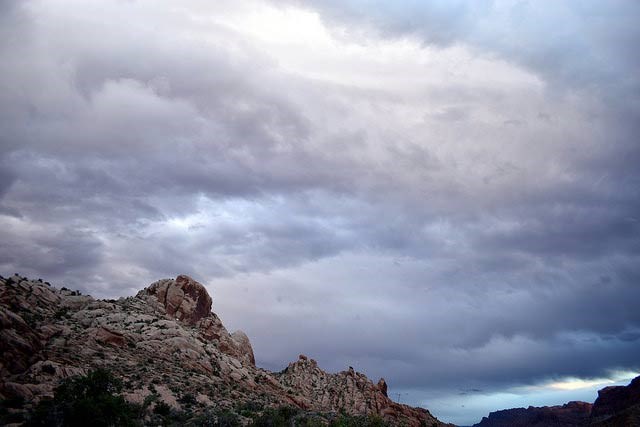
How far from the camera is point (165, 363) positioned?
78.4 meters

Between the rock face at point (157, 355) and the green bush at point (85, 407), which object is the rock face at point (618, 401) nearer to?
the rock face at point (157, 355)

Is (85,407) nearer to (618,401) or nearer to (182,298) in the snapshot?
(182,298)

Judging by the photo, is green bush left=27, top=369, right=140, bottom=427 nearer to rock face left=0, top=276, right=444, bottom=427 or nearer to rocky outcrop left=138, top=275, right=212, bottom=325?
rock face left=0, top=276, right=444, bottom=427

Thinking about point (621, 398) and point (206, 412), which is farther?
point (621, 398)

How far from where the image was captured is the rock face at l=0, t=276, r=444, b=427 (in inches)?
2323

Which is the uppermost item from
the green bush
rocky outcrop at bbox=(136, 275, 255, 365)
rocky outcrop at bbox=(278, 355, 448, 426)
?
rocky outcrop at bbox=(136, 275, 255, 365)

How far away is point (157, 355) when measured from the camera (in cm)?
8050

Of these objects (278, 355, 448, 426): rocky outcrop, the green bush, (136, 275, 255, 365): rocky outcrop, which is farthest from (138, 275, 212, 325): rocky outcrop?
the green bush

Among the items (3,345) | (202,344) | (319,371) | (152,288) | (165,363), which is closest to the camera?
(3,345)

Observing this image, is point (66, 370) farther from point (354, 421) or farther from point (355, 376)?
point (355, 376)

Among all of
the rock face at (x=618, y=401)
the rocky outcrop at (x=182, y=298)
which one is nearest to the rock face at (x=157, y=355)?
the rocky outcrop at (x=182, y=298)

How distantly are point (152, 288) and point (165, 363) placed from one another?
37.7m

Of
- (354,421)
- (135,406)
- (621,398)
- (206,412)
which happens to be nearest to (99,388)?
(135,406)

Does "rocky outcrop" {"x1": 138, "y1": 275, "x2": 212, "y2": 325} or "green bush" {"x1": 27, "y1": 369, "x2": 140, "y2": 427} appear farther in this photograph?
"rocky outcrop" {"x1": 138, "y1": 275, "x2": 212, "y2": 325}
